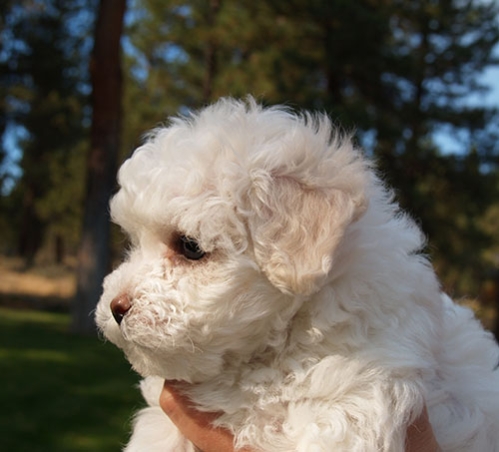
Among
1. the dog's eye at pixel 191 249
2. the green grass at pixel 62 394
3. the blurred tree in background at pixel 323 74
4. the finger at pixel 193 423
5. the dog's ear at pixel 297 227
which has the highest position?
the blurred tree in background at pixel 323 74

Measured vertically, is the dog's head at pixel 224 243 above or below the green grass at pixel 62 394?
above

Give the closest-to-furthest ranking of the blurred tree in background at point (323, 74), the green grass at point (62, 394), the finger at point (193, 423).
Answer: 1. the finger at point (193, 423)
2. the green grass at point (62, 394)
3. the blurred tree in background at point (323, 74)

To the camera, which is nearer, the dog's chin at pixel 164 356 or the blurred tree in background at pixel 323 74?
the dog's chin at pixel 164 356

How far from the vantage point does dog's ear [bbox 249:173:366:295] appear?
7.18 feet

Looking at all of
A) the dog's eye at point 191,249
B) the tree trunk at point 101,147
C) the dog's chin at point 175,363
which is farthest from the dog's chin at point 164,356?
the tree trunk at point 101,147

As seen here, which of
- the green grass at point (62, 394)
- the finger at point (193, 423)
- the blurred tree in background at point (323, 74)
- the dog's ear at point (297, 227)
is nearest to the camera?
the dog's ear at point (297, 227)

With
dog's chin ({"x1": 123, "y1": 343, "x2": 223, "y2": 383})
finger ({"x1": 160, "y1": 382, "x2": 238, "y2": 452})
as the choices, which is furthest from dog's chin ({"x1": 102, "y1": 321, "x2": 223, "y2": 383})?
finger ({"x1": 160, "y1": 382, "x2": 238, "y2": 452})

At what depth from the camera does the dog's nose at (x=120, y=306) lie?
2.30m

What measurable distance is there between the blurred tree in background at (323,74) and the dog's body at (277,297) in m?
11.9

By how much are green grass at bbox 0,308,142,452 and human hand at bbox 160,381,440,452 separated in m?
2.48

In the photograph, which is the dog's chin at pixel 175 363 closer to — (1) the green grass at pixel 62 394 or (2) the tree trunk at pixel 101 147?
(1) the green grass at pixel 62 394

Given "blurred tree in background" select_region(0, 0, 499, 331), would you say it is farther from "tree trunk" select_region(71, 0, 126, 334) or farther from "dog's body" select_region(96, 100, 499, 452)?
"dog's body" select_region(96, 100, 499, 452)

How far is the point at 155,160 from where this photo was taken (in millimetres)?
2479

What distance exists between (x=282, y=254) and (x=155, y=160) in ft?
2.19
